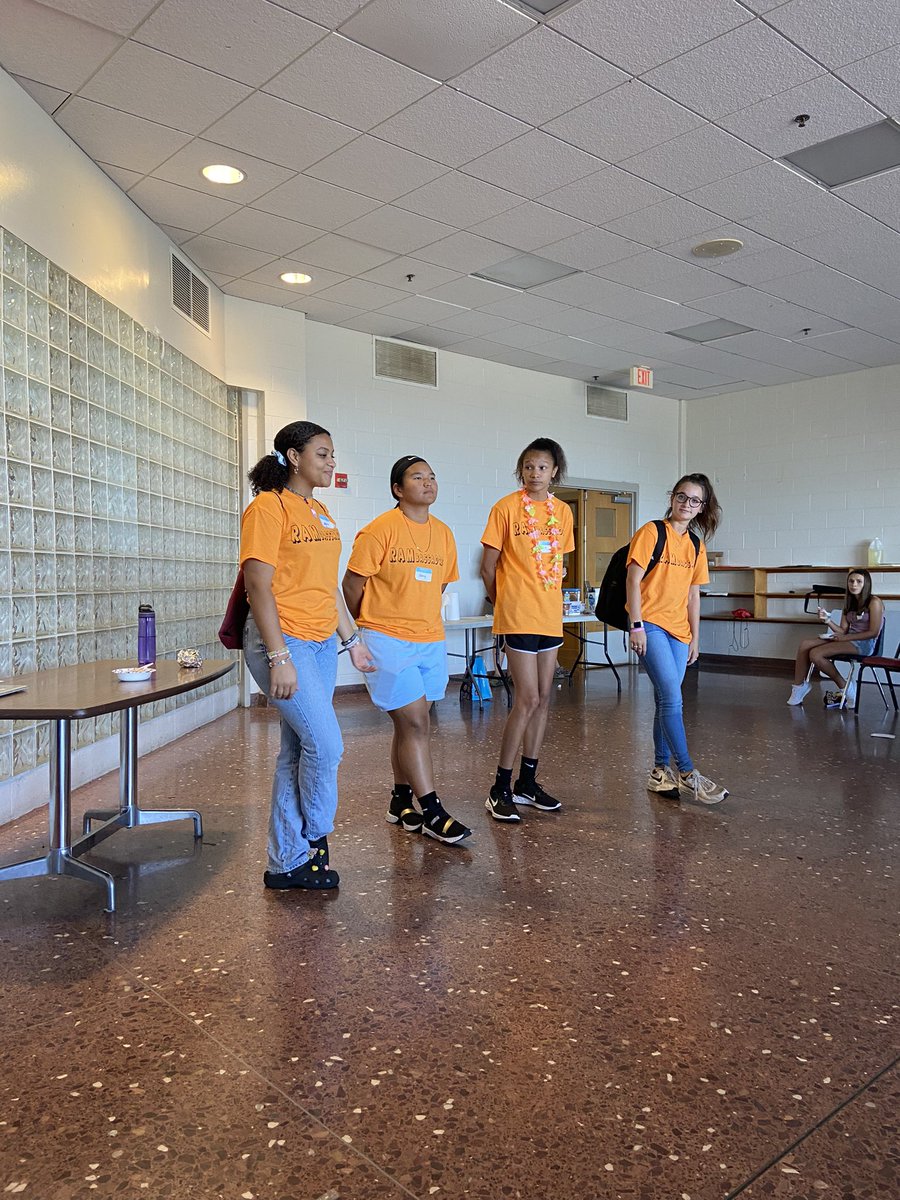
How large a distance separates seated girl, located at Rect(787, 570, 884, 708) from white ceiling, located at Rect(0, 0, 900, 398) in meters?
2.30

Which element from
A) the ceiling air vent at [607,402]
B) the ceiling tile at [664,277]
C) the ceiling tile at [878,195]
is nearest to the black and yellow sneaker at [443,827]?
the ceiling tile at [878,195]

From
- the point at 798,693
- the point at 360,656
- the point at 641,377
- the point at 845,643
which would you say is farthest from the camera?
the point at 641,377

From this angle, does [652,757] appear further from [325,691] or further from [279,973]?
[279,973]

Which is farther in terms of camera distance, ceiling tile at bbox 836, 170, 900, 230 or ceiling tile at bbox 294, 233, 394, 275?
ceiling tile at bbox 294, 233, 394, 275

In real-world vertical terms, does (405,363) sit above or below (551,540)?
above

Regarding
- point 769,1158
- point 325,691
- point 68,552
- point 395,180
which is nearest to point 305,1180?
point 769,1158

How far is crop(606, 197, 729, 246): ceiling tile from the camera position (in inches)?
207

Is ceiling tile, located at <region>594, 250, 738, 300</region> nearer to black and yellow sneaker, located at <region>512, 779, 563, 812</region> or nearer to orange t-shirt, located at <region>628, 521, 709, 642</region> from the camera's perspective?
orange t-shirt, located at <region>628, 521, 709, 642</region>

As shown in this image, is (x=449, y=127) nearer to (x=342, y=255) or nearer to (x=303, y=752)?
(x=342, y=255)

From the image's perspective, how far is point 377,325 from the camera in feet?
25.1

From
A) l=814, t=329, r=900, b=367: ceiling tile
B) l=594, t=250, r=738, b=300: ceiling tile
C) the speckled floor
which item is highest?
l=594, t=250, r=738, b=300: ceiling tile

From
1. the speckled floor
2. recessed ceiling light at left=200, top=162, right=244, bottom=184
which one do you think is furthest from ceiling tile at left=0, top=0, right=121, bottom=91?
the speckled floor

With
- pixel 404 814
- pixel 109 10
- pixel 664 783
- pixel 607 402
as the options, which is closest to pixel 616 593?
pixel 664 783

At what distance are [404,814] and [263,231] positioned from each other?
3.92 metres
